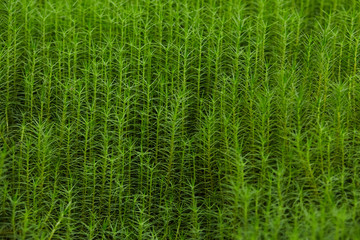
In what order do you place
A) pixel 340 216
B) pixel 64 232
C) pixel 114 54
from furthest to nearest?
pixel 114 54 < pixel 64 232 < pixel 340 216

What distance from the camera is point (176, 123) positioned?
3.19 m

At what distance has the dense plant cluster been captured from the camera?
2.88 m

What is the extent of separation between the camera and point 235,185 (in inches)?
112

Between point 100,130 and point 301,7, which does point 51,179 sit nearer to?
point 100,130

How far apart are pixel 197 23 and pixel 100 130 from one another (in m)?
0.99

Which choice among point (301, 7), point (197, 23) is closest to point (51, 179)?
point (197, 23)

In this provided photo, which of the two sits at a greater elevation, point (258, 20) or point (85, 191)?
point (258, 20)

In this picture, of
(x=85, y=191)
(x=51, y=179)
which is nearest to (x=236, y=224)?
(x=85, y=191)

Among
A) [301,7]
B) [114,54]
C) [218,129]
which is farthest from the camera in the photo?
[301,7]

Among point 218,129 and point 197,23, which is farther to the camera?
point 197,23

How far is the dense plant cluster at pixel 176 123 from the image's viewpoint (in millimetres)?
2881

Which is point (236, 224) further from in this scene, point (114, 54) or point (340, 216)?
point (114, 54)

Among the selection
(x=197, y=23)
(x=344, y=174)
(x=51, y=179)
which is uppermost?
(x=197, y=23)

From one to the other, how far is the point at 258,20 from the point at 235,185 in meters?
1.33
